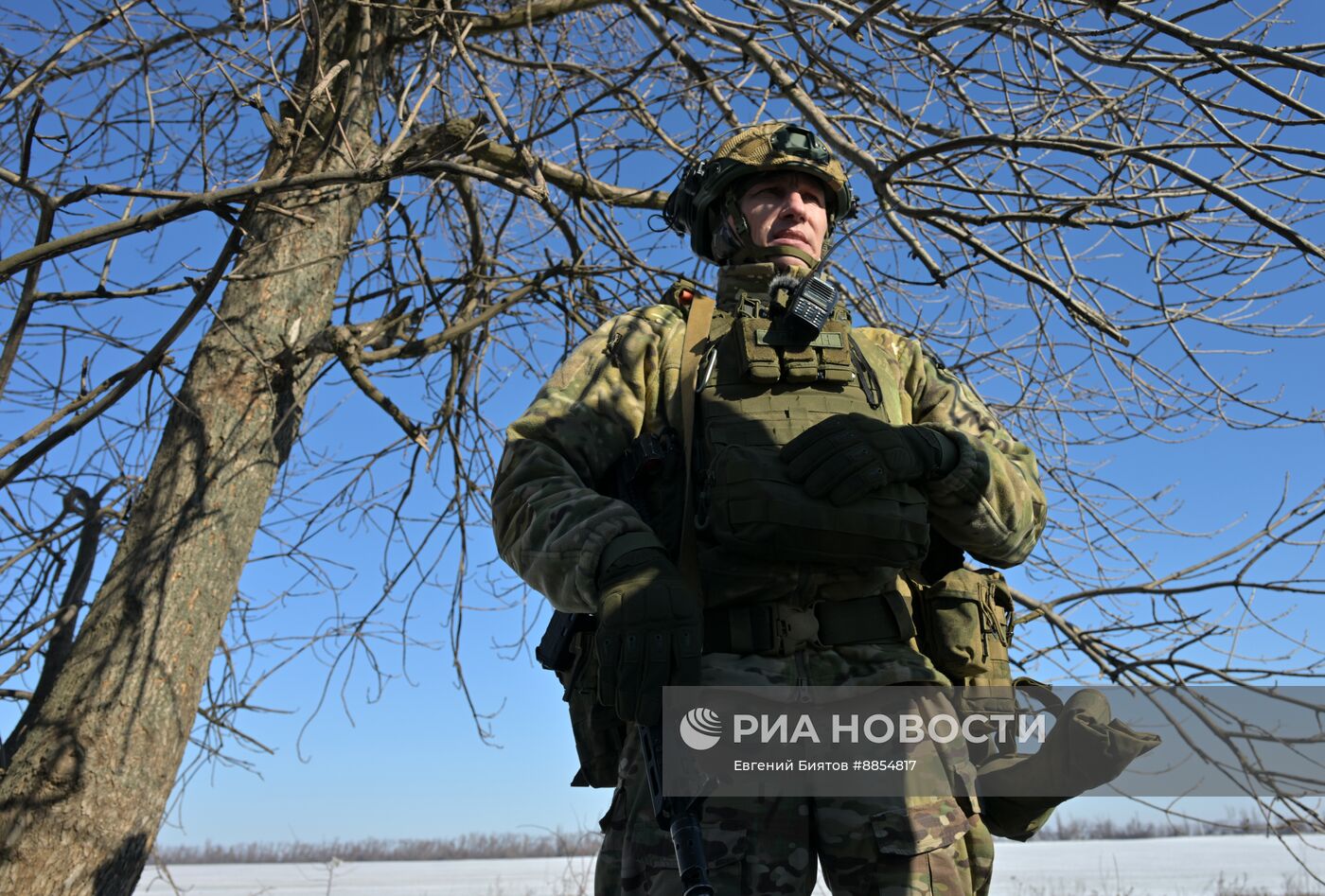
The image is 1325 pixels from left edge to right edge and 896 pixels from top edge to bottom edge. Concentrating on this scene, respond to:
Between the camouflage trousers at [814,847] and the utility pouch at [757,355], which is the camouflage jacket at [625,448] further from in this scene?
the camouflage trousers at [814,847]

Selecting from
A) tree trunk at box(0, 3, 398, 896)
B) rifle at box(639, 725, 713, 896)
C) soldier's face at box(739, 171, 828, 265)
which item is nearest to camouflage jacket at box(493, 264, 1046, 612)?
soldier's face at box(739, 171, 828, 265)

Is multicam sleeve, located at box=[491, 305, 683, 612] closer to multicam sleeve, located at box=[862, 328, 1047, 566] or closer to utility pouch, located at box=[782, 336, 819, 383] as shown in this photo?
utility pouch, located at box=[782, 336, 819, 383]

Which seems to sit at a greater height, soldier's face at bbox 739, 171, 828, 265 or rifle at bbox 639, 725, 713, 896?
soldier's face at bbox 739, 171, 828, 265

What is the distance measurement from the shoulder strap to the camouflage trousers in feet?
1.34

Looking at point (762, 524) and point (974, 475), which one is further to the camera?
point (974, 475)

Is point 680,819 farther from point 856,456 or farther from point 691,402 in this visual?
point 691,402

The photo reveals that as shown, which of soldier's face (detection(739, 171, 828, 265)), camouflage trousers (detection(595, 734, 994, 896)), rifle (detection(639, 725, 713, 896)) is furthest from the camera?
soldier's face (detection(739, 171, 828, 265))

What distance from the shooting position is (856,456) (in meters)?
1.78

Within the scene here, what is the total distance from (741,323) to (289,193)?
2735 millimetres

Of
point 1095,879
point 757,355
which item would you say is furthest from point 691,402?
point 1095,879

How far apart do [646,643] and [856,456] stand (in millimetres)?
481

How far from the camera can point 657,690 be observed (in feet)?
5.32

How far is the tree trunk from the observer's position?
126 inches

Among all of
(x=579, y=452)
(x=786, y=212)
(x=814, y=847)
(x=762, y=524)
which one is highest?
(x=786, y=212)
